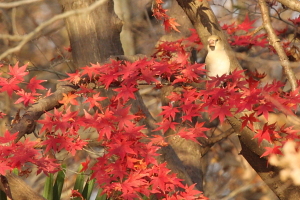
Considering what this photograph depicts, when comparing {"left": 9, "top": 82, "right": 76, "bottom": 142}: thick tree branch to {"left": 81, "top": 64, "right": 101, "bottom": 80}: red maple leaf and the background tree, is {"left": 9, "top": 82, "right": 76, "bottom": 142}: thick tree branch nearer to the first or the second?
the background tree

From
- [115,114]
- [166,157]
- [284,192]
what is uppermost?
[115,114]

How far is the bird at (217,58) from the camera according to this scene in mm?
3117

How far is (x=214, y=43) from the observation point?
3.15 meters

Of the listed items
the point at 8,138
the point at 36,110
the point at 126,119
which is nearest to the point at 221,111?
the point at 126,119

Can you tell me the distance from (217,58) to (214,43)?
109mm

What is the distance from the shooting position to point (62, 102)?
2508 mm

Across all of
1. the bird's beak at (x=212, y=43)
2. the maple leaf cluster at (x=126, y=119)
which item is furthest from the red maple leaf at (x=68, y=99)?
the bird's beak at (x=212, y=43)

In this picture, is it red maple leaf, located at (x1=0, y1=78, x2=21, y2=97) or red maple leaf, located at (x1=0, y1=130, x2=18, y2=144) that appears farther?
red maple leaf, located at (x1=0, y1=78, x2=21, y2=97)

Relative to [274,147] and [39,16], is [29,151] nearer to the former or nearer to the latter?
[274,147]

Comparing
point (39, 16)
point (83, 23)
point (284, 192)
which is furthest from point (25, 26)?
point (284, 192)

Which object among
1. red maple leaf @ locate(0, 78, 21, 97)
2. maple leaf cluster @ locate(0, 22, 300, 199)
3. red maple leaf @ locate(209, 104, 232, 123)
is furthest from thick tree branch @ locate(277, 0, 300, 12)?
red maple leaf @ locate(0, 78, 21, 97)

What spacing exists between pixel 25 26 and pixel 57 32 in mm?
477

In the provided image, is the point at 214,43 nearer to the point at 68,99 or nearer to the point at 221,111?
the point at 221,111

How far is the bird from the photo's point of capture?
3.12 m
